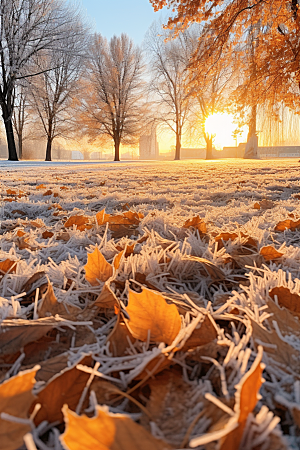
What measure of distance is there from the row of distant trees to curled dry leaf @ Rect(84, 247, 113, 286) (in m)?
7.05

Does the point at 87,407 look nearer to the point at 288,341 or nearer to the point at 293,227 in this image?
the point at 288,341

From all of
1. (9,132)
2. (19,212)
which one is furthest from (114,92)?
(19,212)

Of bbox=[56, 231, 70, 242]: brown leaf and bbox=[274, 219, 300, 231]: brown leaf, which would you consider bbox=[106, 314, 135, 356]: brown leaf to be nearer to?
bbox=[56, 231, 70, 242]: brown leaf

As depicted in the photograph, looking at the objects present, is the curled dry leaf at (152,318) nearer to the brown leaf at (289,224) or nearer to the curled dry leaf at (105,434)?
the curled dry leaf at (105,434)

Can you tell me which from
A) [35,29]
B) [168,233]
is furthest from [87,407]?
[35,29]

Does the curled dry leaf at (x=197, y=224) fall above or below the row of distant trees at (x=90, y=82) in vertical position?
below

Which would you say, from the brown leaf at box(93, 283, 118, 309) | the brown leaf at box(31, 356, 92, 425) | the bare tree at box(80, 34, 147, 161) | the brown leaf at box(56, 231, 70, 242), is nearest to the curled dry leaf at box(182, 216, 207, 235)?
the brown leaf at box(56, 231, 70, 242)

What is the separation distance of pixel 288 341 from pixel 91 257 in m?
0.55

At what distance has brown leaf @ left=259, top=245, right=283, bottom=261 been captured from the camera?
3.41ft

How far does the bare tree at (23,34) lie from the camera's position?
14.2m

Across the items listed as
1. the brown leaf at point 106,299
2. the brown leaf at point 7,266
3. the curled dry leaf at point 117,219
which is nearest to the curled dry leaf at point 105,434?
the brown leaf at point 106,299

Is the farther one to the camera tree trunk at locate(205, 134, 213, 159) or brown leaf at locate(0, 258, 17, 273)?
tree trunk at locate(205, 134, 213, 159)

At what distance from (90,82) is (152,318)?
2391 centimetres

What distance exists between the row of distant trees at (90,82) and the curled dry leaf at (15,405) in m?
7.49
